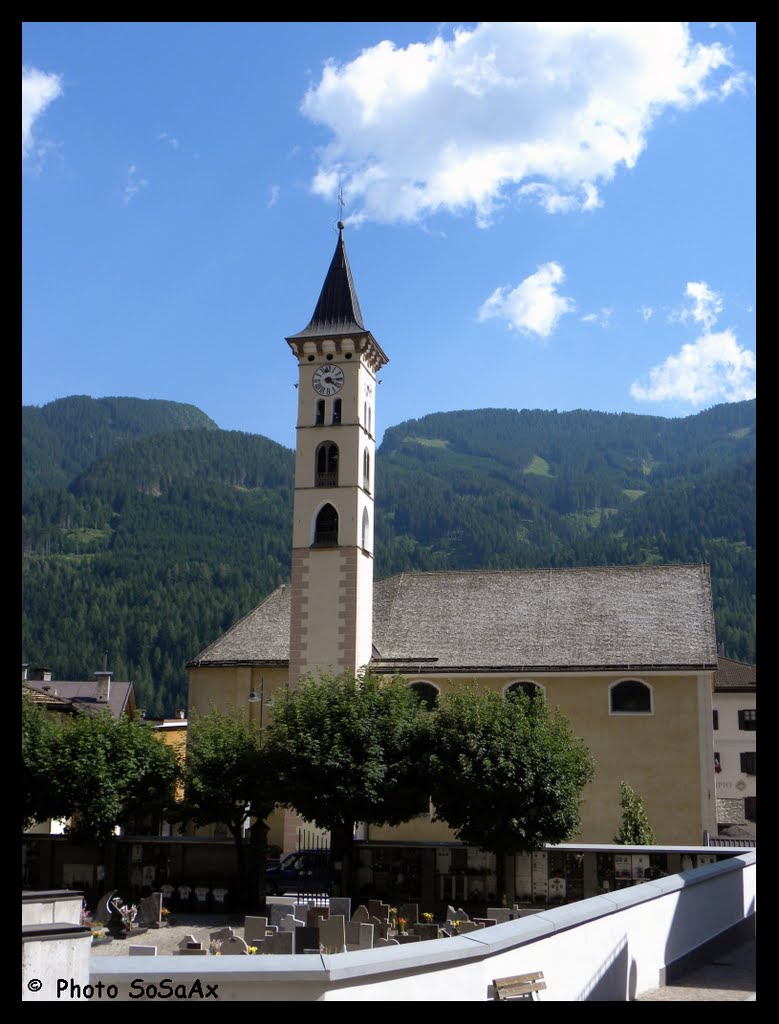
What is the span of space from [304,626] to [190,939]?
1955 cm

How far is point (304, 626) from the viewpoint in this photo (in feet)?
135

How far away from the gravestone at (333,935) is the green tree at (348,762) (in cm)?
952

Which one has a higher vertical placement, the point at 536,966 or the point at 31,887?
the point at 536,966

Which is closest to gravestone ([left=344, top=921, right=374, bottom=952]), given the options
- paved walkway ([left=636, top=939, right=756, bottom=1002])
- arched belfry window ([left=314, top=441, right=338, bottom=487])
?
paved walkway ([left=636, top=939, right=756, bottom=1002])

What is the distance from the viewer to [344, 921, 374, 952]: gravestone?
2097 centimetres

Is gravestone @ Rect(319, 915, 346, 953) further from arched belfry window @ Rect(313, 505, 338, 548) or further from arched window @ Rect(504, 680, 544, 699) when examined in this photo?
arched belfry window @ Rect(313, 505, 338, 548)

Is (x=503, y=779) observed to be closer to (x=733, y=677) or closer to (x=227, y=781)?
(x=227, y=781)

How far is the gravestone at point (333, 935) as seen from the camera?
2105 centimetres

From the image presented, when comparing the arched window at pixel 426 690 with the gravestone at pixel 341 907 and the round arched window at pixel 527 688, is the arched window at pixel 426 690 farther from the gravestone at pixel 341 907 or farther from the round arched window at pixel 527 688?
the gravestone at pixel 341 907

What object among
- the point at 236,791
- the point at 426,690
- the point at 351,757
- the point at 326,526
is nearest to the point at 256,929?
the point at 351,757

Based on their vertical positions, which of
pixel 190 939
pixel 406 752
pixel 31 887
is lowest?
pixel 31 887
